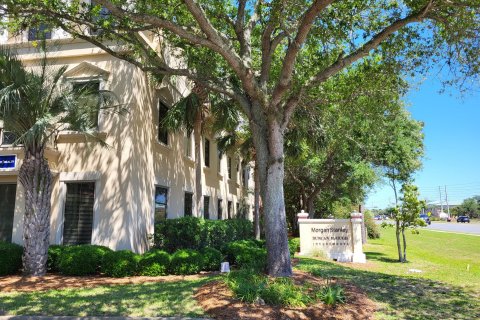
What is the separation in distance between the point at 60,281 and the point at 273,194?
5830 millimetres

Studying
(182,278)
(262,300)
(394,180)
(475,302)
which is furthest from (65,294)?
(394,180)

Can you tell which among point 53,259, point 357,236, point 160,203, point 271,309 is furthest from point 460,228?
point 271,309

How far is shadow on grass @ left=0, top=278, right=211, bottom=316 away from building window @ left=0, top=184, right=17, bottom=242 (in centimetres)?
542

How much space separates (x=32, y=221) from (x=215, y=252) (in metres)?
5.18

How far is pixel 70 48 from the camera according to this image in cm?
1325

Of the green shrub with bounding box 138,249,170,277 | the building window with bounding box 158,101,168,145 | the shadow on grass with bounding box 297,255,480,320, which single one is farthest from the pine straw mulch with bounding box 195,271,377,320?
the building window with bounding box 158,101,168,145

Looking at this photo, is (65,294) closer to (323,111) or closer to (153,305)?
(153,305)

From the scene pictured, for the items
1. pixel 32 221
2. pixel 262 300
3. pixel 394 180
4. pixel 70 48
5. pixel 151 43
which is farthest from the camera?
pixel 394 180

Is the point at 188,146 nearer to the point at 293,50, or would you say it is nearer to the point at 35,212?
the point at 35,212

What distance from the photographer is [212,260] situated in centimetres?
1170

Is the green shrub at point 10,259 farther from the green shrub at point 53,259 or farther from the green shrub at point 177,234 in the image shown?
the green shrub at point 177,234

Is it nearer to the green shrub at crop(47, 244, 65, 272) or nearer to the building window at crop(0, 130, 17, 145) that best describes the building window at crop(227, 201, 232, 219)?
the building window at crop(0, 130, 17, 145)

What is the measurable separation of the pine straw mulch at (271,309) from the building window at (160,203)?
6.87 meters

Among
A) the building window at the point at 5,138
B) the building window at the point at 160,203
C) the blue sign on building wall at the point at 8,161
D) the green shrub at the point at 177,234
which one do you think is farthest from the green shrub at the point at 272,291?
the building window at the point at 5,138
